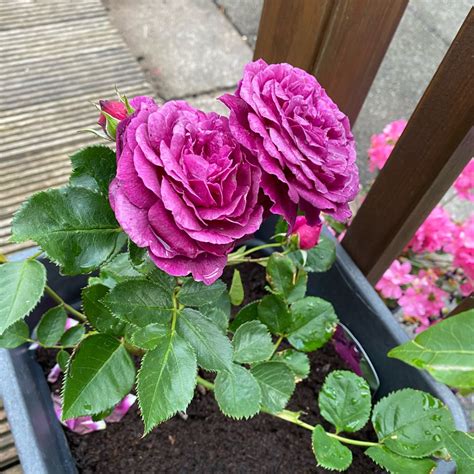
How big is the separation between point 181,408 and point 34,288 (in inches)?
7.5

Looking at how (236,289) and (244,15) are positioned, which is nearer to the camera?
(236,289)

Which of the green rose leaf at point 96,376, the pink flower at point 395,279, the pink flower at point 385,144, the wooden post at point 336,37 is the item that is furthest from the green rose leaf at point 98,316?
the pink flower at point 385,144

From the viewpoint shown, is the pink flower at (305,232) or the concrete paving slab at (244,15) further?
the concrete paving slab at (244,15)

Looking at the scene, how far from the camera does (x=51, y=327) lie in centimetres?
70

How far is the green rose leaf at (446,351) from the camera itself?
1.35 feet

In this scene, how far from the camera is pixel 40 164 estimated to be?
1248mm

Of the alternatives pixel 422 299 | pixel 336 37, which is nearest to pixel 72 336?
pixel 336 37

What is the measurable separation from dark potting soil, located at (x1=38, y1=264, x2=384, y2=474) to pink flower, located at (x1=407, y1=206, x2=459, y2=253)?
0.38m

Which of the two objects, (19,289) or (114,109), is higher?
(114,109)

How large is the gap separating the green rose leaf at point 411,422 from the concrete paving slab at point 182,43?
1209mm

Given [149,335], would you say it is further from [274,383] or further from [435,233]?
[435,233]

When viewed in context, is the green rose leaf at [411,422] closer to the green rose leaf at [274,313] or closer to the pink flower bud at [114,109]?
the green rose leaf at [274,313]

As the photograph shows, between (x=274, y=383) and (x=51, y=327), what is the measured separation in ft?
1.04

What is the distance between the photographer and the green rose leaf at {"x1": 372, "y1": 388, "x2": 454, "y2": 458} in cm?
63
